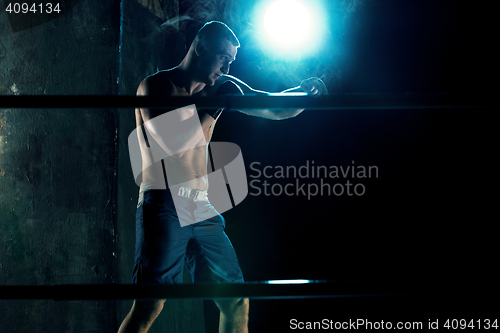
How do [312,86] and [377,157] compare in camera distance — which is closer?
[312,86]

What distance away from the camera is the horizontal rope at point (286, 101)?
21.1 inches

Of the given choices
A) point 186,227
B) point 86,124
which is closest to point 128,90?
point 86,124

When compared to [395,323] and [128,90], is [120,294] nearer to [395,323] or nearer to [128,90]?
[128,90]

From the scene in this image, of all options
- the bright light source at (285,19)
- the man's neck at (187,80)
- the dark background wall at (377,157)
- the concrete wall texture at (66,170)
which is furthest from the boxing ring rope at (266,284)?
the bright light source at (285,19)

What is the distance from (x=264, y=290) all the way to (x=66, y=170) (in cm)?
189

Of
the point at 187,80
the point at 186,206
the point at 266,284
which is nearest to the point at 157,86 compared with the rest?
the point at 187,80

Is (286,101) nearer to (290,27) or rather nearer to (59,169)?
(59,169)

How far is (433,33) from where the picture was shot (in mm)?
3277

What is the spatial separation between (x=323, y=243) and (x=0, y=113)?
8.99ft

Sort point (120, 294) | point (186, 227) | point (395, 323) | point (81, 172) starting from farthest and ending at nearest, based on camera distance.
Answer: point (395, 323) < point (81, 172) < point (186, 227) < point (120, 294)

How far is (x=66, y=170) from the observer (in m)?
2.03

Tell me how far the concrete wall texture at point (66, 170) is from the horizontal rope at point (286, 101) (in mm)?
1545

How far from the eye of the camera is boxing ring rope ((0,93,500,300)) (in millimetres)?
521

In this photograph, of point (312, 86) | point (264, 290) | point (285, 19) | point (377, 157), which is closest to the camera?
point (264, 290)
